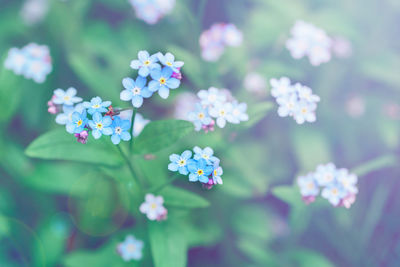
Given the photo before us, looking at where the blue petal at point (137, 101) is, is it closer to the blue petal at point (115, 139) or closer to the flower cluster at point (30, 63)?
the blue petal at point (115, 139)

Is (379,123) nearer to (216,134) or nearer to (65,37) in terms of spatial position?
(216,134)

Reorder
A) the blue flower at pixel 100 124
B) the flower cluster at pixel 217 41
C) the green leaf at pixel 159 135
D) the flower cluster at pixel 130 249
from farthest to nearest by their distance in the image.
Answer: the flower cluster at pixel 217 41 < the flower cluster at pixel 130 249 < the green leaf at pixel 159 135 < the blue flower at pixel 100 124

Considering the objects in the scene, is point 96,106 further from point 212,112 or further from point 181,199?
point 181,199

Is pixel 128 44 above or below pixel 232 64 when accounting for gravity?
above

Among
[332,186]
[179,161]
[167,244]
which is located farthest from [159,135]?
[332,186]

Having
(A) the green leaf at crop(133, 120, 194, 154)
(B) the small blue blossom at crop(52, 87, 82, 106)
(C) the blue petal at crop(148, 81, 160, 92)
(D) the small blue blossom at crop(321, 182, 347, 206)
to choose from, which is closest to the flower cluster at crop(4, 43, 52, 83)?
(B) the small blue blossom at crop(52, 87, 82, 106)

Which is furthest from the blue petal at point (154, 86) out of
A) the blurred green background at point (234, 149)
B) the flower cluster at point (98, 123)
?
the blurred green background at point (234, 149)

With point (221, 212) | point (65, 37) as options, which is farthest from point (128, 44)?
point (221, 212)
